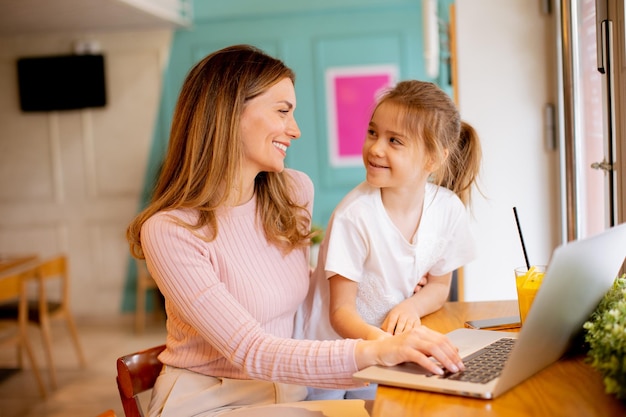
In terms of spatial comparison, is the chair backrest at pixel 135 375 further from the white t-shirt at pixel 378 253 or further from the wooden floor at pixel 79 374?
the wooden floor at pixel 79 374

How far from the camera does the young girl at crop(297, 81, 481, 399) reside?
5.24ft

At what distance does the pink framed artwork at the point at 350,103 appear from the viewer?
544 cm

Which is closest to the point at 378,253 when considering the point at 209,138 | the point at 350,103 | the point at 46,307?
the point at 209,138

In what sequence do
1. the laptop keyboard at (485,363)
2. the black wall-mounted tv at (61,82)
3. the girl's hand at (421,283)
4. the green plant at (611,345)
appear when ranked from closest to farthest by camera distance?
the green plant at (611,345)
the laptop keyboard at (485,363)
the girl's hand at (421,283)
the black wall-mounted tv at (61,82)

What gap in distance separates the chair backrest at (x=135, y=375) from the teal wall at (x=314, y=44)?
4034mm

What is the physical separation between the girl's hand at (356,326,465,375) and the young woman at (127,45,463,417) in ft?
0.46

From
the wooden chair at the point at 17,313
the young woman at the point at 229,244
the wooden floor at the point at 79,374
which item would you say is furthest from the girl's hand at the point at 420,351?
the wooden chair at the point at 17,313

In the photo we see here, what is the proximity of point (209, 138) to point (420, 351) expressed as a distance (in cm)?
71

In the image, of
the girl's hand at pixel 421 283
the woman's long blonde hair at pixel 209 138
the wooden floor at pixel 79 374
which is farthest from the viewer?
the wooden floor at pixel 79 374

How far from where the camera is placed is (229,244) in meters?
1.57

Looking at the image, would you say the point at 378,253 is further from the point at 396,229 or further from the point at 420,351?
the point at 420,351

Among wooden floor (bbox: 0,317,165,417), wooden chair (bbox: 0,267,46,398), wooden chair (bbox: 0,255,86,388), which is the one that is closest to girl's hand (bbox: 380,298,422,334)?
wooden floor (bbox: 0,317,165,417)

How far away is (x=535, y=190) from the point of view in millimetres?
2510

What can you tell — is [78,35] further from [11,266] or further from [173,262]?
[173,262]
